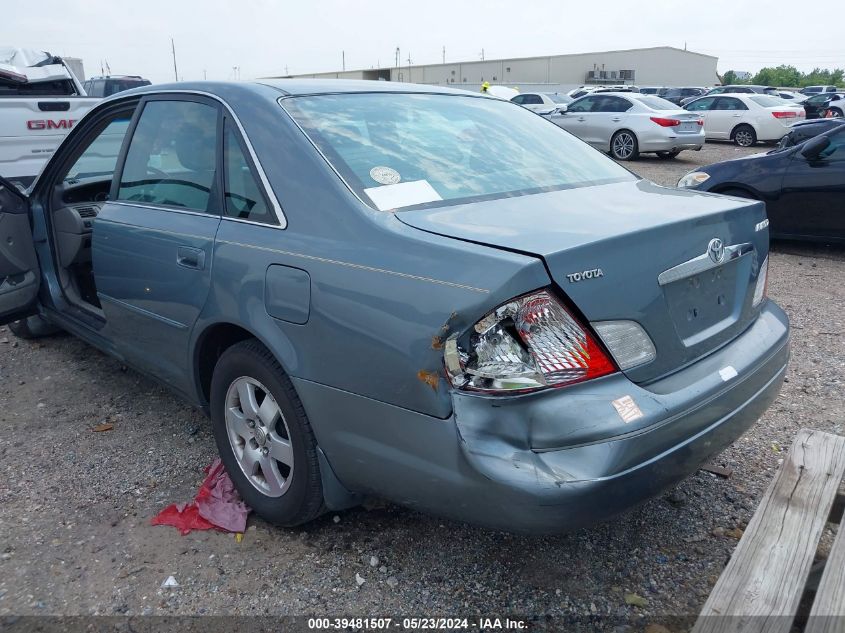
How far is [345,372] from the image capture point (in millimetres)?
2191

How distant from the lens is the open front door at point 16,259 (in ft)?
13.1

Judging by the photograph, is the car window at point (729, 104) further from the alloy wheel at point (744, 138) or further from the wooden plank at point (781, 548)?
the wooden plank at point (781, 548)

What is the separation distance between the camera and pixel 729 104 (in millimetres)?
18828

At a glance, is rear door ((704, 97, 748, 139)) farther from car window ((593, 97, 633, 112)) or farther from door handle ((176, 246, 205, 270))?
door handle ((176, 246, 205, 270))

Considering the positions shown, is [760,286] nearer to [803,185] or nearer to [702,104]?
[803,185]

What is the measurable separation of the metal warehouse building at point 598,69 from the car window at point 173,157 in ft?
195

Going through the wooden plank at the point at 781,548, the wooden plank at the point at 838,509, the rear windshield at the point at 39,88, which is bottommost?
the wooden plank at the point at 838,509

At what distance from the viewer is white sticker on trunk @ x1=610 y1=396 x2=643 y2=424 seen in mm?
1935

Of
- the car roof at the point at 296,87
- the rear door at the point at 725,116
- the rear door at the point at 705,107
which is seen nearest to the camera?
the car roof at the point at 296,87

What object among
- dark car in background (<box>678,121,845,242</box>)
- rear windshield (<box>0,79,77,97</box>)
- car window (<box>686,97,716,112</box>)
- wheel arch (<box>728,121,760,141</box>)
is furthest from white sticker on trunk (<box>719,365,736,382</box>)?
car window (<box>686,97,716,112</box>)

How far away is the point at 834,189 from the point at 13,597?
7.42 meters

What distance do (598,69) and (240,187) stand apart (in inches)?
2531

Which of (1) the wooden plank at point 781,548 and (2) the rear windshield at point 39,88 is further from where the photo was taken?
(2) the rear windshield at point 39,88

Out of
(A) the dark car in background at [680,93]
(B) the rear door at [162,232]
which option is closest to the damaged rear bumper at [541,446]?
(B) the rear door at [162,232]
